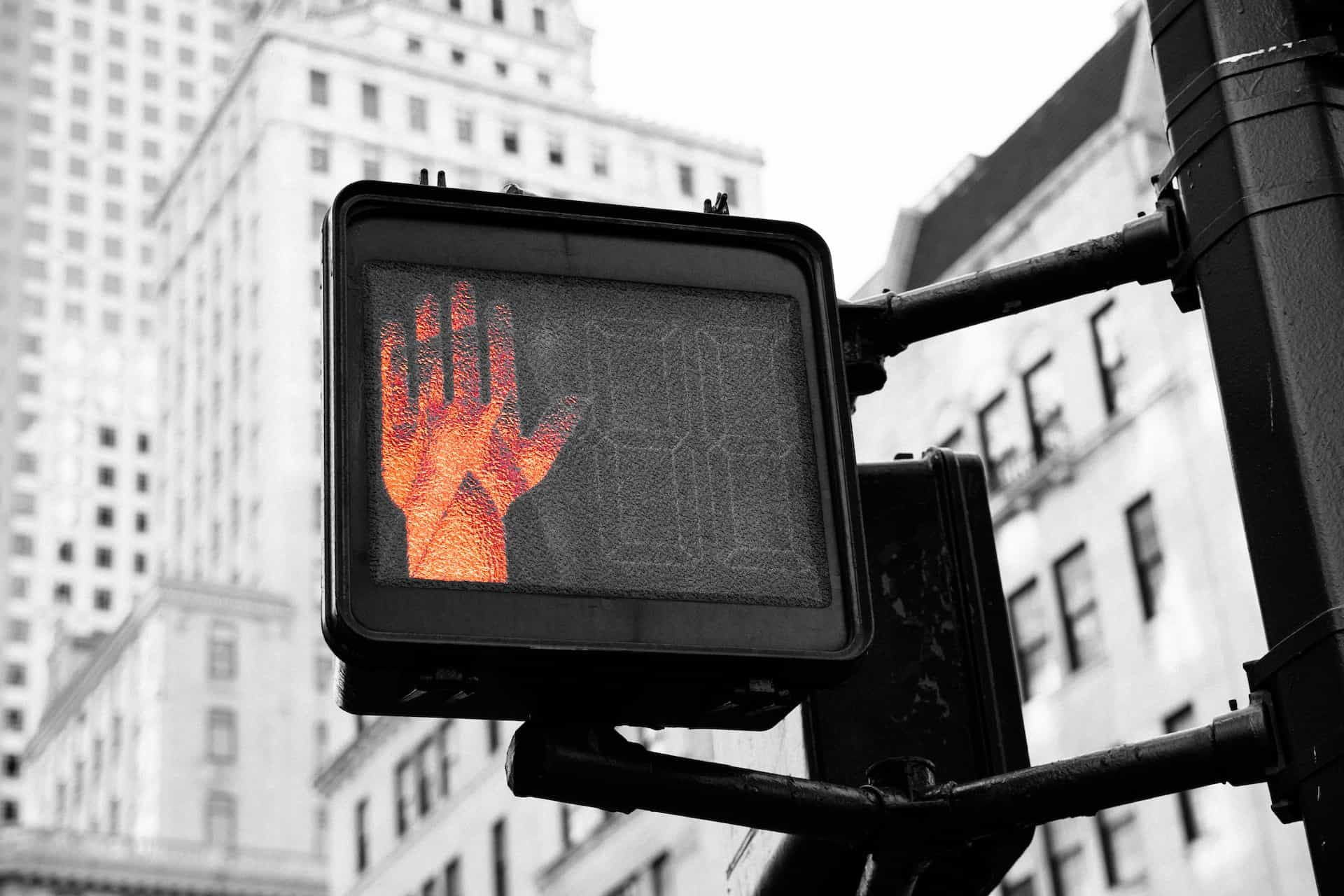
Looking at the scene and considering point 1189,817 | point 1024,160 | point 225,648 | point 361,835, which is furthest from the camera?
point 225,648

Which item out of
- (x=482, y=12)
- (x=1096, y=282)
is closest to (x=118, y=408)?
(x=482, y=12)

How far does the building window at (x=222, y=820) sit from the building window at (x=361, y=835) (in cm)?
3720

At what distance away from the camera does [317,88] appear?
107 metres

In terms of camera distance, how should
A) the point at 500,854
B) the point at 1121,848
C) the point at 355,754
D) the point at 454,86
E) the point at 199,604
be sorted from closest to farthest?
1. the point at 1121,848
2. the point at 500,854
3. the point at 355,754
4. the point at 199,604
5. the point at 454,86

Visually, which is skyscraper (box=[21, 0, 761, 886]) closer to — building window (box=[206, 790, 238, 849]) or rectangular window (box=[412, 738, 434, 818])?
building window (box=[206, 790, 238, 849])

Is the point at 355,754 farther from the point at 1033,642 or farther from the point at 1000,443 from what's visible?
the point at 1033,642

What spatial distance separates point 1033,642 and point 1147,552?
8.94ft

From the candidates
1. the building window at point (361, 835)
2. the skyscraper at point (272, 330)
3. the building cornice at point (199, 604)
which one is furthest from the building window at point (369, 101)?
the building window at point (361, 835)

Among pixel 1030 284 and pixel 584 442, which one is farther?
pixel 1030 284

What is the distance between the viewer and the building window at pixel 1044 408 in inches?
1544

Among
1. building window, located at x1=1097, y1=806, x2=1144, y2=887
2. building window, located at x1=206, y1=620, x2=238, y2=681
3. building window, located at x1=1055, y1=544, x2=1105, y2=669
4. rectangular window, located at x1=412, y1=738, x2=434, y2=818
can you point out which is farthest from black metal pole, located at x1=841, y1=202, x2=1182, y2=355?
building window, located at x1=206, y1=620, x2=238, y2=681

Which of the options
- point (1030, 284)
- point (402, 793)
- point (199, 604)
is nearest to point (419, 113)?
point (199, 604)

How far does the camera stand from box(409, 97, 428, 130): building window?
107750 millimetres

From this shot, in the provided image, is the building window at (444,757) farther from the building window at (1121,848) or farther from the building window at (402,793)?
the building window at (1121,848)
